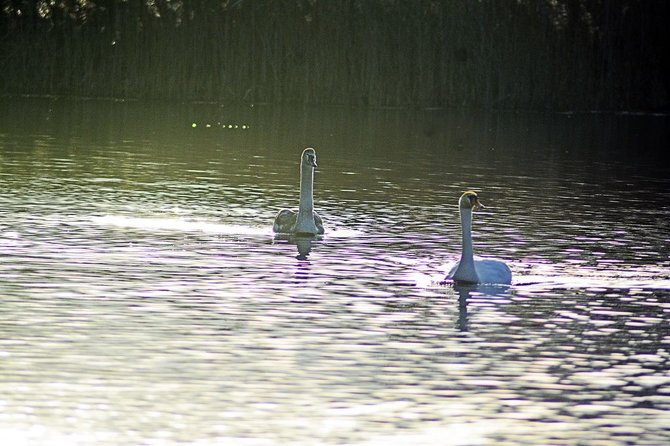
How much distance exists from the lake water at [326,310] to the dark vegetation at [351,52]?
21.7 m

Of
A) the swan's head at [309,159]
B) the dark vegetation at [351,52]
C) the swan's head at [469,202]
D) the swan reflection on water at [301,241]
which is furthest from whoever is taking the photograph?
the dark vegetation at [351,52]

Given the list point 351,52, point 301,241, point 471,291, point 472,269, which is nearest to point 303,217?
point 301,241

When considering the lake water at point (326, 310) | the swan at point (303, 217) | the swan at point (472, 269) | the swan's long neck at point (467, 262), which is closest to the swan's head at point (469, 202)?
the swan at point (472, 269)

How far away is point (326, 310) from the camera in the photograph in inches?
514

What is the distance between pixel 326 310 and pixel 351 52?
37.6 meters

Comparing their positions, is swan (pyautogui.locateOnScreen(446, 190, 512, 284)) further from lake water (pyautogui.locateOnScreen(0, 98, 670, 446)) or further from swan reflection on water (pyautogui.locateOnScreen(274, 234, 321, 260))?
swan reflection on water (pyautogui.locateOnScreen(274, 234, 321, 260))

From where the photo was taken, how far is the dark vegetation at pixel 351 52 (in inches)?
1980

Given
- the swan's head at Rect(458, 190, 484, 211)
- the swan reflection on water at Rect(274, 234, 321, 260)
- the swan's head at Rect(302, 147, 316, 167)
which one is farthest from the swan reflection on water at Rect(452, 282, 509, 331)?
the swan's head at Rect(302, 147, 316, 167)

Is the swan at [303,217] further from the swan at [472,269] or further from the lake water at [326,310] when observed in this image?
the swan at [472,269]

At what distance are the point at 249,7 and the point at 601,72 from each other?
1115cm

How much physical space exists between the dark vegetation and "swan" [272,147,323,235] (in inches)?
1241

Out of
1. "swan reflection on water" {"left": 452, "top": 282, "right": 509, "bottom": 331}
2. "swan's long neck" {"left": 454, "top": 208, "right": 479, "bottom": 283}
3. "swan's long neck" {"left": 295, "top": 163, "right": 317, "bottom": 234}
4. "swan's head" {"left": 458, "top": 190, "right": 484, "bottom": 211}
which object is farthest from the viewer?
"swan's long neck" {"left": 295, "top": 163, "right": 317, "bottom": 234}

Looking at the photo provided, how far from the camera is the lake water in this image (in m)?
9.27

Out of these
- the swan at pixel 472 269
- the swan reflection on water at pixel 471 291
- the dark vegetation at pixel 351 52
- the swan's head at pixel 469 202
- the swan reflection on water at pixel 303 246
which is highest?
the dark vegetation at pixel 351 52
